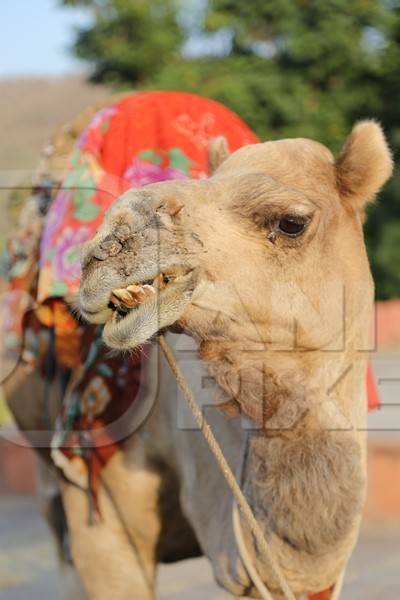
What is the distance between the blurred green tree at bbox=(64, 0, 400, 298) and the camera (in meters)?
13.4

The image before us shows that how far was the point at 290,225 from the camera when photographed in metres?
2.44

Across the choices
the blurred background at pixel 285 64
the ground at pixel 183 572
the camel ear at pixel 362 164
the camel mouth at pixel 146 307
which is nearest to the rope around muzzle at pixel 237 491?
the camel mouth at pixel 146 307

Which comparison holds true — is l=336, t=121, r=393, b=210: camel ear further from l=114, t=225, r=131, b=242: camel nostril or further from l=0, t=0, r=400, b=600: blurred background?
l=0, t=0, r=400, b=600: blurred background

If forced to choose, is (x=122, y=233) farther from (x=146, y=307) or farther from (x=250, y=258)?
(x=250, y=258)

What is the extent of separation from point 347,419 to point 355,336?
213 millimetres

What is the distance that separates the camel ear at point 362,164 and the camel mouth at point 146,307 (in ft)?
1.83

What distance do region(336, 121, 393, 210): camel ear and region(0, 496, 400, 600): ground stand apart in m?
2.88

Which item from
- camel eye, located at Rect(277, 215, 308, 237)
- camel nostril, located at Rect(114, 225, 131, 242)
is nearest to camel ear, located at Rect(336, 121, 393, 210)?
camel eye, located at Rect(277, 215, 308, 237)

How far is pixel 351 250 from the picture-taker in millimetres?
2613

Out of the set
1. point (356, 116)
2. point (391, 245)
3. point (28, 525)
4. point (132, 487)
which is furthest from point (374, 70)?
point (132, 487)

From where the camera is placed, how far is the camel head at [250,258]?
224 cm

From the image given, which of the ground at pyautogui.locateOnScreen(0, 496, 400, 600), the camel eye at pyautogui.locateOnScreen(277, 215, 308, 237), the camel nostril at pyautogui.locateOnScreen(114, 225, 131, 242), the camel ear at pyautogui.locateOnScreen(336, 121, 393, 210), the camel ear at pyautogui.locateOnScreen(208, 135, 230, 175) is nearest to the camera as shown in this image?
the camel nostril at pyautogui.locateOnScreen(114, 225, 131, 242)

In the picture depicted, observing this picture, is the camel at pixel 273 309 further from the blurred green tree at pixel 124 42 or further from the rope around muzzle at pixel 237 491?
the blurred green tree at pixel 124 42

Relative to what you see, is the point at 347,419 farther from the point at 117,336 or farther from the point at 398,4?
the point at 398,4
